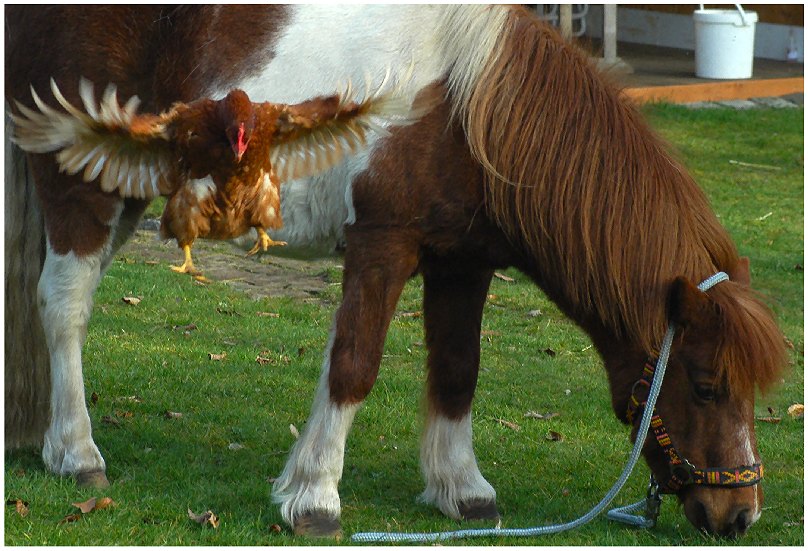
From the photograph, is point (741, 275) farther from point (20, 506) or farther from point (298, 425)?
point (20, 506)

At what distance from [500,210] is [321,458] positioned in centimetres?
113

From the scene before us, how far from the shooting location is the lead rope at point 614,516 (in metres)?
4.25

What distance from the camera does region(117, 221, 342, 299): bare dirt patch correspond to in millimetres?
8078

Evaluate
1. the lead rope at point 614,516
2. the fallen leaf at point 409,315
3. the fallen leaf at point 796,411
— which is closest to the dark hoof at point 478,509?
the lead rope at point 614,516

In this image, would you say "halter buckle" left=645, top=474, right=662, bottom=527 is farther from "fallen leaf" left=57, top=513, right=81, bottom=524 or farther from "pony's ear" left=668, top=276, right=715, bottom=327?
"fallen leaf" left=57, top=513, right=81, bottom=524

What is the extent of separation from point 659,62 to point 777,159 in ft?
10.3

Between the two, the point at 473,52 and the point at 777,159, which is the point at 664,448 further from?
the point at 777,159

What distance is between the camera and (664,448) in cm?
434

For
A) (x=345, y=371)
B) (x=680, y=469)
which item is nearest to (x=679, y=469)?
(x=680, y=469)

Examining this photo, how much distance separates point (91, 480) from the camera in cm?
483

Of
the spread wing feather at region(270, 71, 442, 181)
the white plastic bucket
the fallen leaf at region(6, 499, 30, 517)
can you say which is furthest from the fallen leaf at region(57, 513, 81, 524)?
the white plastic bucket

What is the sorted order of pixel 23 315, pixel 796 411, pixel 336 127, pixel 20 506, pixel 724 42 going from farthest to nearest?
pixel 724 42 → pixel 796 411 → pixel 23 315 → pixel 20 506 → pixel 336 127

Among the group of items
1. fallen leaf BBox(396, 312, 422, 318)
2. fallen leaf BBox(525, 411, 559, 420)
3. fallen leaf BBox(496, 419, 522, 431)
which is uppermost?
fallen leaf BBox(396, 312, 422, 318)

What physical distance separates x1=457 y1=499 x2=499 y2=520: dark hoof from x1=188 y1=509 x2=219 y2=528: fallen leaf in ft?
3.24
